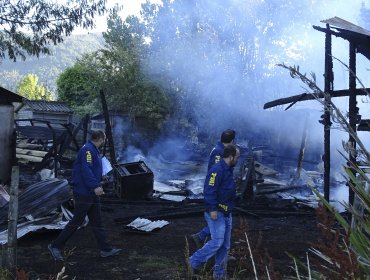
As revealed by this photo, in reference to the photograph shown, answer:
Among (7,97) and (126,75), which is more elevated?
(126,75)

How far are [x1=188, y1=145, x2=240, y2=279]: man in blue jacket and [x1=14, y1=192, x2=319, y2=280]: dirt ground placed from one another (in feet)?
0.85

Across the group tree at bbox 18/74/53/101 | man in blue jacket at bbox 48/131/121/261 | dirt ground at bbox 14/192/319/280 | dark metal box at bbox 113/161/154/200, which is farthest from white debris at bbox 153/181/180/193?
tree at bbox 18/74/53/101

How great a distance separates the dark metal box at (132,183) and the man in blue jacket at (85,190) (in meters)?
5.63

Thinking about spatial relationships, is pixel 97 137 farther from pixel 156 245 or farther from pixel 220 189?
pixel 156 245

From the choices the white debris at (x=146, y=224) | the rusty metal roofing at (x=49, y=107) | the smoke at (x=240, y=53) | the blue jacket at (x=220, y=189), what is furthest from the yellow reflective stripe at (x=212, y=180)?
the rusty metal roofing at (x=49, y=107)

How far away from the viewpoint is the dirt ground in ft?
18.6

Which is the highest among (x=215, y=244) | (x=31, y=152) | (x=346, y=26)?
(x=346, y=26)

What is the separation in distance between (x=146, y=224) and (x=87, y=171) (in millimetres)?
2710

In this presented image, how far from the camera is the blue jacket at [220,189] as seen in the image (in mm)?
5043

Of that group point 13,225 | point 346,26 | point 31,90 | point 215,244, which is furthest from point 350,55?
point 31,90

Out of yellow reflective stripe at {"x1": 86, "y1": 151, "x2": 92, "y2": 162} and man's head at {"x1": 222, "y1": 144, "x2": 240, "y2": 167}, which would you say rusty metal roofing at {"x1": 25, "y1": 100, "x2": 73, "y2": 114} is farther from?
man's head at {"x1": 222, "y1": 144, "x2": 240, "y2": 167}

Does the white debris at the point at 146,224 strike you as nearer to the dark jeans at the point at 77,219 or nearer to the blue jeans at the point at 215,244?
the dark jeans at the point at 77,219

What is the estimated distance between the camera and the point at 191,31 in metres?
24.3

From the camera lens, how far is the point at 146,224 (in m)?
8.34
